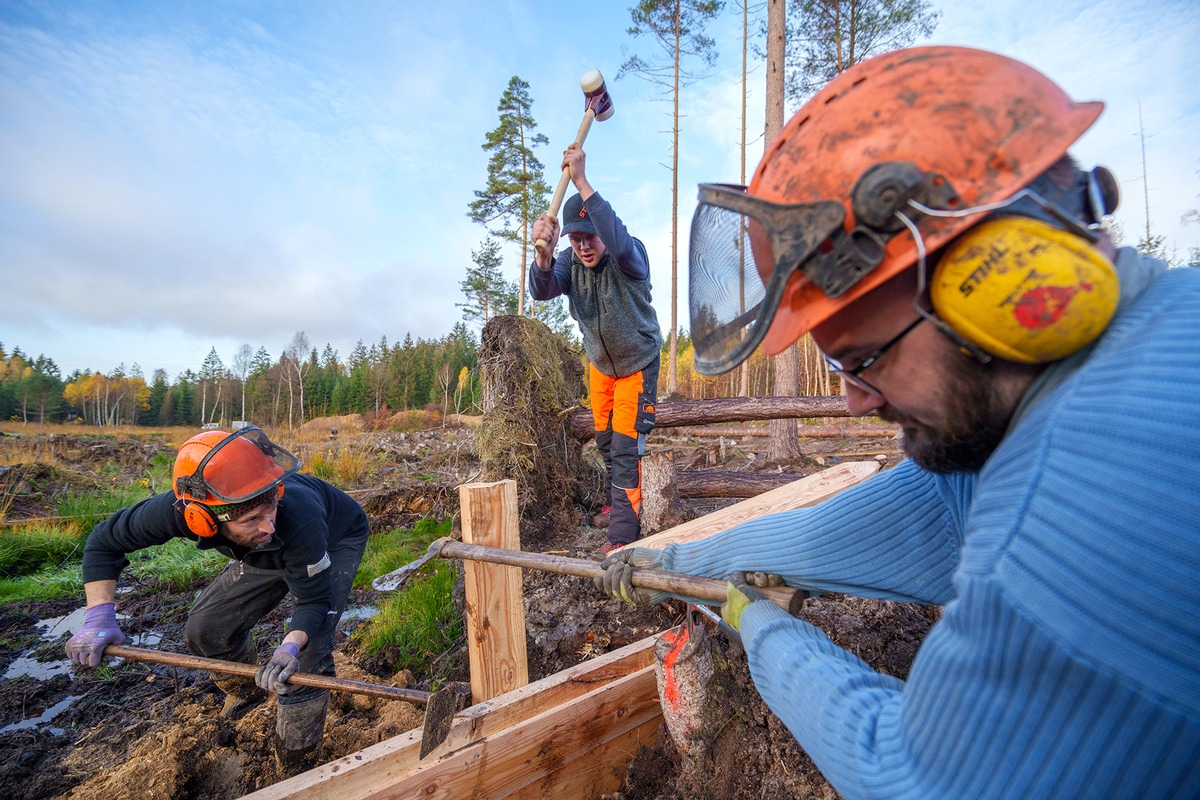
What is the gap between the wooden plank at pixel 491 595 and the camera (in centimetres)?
244

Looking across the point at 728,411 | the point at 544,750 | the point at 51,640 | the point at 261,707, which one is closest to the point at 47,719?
the point at 261,707

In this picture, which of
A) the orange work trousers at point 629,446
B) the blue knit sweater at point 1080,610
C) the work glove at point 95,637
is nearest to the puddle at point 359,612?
the work glove at point 95,637

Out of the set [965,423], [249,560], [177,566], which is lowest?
[177,566]

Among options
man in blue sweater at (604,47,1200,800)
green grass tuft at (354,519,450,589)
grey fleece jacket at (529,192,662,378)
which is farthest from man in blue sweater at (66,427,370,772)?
man in blue sweater at (604,47,1200,800)

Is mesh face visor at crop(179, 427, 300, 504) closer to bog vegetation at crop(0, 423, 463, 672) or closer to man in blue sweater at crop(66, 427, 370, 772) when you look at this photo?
man in blue sweater at crop(66, 427, 370, 772)

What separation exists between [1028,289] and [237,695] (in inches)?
165

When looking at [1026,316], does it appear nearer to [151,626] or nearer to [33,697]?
[33,697]

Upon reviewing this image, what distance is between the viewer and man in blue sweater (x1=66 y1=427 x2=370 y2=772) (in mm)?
2619

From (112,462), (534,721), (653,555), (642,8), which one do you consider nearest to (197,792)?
(534,721)

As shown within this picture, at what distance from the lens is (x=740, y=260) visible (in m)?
1.42

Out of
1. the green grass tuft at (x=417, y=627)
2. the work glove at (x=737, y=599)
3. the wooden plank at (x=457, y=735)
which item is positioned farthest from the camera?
the green grass tuft at (x=417, y=627)

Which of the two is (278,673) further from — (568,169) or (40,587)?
(40,587)

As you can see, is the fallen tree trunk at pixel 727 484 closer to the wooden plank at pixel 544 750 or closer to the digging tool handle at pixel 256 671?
the wooden plank at pixel 544 750

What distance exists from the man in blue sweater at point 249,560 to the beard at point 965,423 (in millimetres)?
2668
